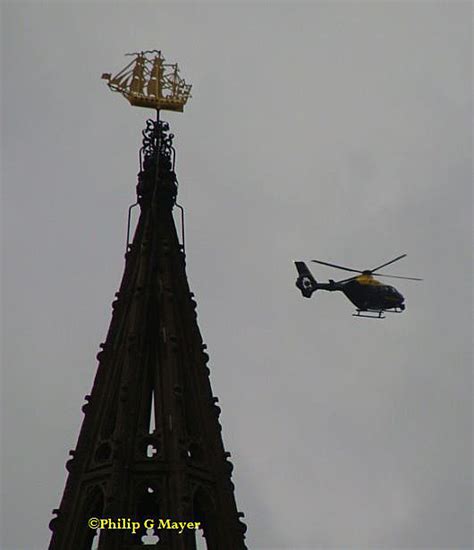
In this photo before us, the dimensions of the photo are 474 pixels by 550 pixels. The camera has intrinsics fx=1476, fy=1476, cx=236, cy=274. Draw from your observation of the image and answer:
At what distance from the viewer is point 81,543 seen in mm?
58938

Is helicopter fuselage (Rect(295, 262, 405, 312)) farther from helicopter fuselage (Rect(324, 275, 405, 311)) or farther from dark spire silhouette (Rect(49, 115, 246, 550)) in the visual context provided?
dark spire silhouette (Rect(49, 115, 246, 550))

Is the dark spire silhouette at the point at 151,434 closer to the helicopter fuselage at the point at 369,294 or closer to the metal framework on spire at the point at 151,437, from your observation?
the metal framework on spire at the point at 151,437

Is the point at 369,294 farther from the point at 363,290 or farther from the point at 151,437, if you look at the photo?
the point at 151,437

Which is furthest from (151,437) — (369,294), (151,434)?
(369,294)

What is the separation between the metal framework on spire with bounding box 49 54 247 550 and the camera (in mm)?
58750

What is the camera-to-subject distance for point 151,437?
6069 centimetres

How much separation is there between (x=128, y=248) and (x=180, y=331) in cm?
557

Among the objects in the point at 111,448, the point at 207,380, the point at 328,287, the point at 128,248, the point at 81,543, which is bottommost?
the point at 81,543

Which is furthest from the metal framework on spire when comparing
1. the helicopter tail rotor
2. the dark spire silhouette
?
the helicopter tail rotor

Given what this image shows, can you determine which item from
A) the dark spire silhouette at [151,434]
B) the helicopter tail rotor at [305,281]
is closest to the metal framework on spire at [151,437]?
the dark spire silhouette at [151,434]

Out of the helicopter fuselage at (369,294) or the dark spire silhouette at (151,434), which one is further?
the helicopter fuselage at (369,294)

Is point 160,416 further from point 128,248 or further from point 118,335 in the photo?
point 128,248

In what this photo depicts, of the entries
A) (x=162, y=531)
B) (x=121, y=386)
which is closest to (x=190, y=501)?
(x=162, y=531)

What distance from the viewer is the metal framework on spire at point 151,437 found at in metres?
58.8
